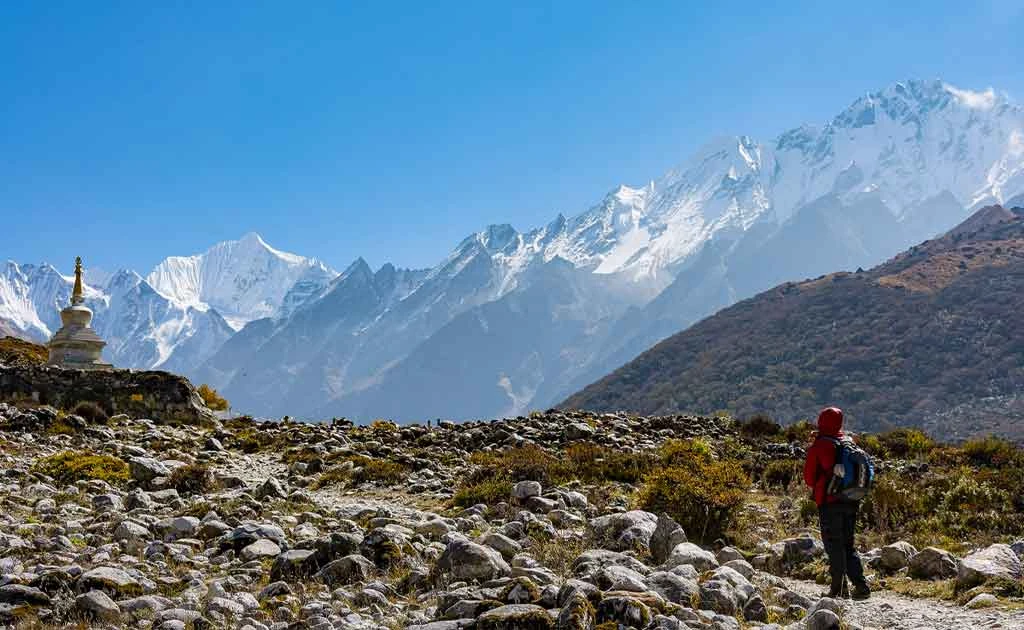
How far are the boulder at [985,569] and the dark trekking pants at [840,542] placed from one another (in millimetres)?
943

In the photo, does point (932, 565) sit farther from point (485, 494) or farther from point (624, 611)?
point (485, 494)

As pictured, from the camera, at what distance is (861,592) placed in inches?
358

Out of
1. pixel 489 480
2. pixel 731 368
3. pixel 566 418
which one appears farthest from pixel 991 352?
pixel 489 480

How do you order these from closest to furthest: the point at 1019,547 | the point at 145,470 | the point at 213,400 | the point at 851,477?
the point at 851,477 < the point at 1019,547 < the point at 145,470 < the point at 213,400

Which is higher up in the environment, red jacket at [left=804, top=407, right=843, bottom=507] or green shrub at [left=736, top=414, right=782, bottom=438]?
green shrub at [left=736, top=414, right=782, bottom=438]

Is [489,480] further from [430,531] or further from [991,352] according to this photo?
[991,352]

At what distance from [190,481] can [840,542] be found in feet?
35.0

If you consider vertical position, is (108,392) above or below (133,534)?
above

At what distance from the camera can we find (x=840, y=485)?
9.27 m

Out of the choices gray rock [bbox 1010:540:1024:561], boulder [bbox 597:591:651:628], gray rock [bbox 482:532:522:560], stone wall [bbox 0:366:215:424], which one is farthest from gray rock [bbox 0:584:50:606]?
stone wall [bbox 0:366:215:424]

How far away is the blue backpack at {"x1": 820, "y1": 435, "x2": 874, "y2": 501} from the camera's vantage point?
9219mm

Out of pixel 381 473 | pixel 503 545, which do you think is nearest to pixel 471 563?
pixel 503 545

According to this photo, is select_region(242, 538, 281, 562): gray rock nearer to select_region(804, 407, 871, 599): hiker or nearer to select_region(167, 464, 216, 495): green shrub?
select_region(167, 464, 216, 495): green shrub

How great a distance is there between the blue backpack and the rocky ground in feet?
3.40
